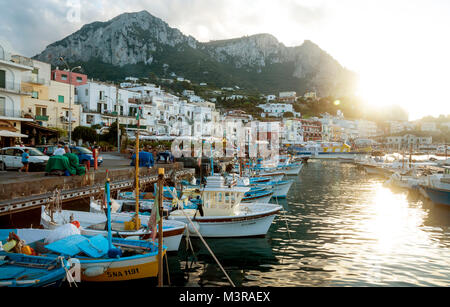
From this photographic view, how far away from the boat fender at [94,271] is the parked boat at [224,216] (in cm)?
632

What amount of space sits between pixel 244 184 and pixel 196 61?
611 ft

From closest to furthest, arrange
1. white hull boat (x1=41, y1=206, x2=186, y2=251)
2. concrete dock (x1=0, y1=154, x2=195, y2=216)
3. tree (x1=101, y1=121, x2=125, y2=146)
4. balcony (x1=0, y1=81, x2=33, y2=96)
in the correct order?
1. white hull boat (x1=41, y1=206, x2=186, y2=251)
2. concrete dock (x1=0, y1=154, x2=195, y2=216)
3. balcony (x1=0, y1=81, x2=33, y2=96)
4. tree (x1=101, y1=121, x2=125, y2=146)

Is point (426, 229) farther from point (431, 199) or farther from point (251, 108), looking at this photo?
point (251, 108)

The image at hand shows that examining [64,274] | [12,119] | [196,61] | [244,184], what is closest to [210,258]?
[64,274]

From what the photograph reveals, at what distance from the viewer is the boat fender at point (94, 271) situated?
9.24 meters

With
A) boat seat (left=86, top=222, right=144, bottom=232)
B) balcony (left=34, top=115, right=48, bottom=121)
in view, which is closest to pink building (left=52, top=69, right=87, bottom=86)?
balcony (left=34, top=115, right=48, bottom=121)

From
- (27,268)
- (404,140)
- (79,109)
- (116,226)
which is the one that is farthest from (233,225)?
(404,140)

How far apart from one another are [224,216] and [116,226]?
5217 mm

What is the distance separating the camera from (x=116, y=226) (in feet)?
43.4

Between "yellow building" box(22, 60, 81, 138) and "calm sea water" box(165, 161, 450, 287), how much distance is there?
37.0 m

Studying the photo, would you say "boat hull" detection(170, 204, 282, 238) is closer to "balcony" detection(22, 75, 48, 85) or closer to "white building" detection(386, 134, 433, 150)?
"balcony" detection(22, 75, 48, 85)

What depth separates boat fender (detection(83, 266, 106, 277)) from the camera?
9242 mm

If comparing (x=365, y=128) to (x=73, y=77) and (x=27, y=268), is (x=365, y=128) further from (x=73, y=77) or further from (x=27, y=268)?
(x=27, y=268)
